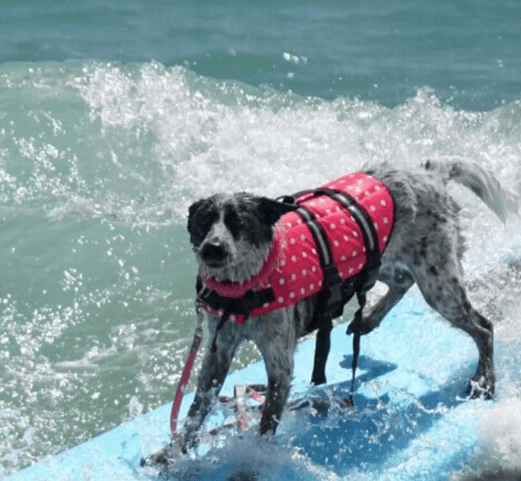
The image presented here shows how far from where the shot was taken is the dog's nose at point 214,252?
148 inches

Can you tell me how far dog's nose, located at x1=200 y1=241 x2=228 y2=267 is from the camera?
3.76 meters

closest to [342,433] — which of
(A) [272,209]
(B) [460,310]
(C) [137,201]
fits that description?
(B) [460,310]

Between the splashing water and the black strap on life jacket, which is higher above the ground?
the black strap on life jacket

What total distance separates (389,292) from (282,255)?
1372 millimetres

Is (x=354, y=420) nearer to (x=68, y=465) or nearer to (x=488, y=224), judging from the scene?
(x=68, y=465)

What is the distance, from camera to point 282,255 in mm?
4176

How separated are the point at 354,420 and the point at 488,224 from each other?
299cm

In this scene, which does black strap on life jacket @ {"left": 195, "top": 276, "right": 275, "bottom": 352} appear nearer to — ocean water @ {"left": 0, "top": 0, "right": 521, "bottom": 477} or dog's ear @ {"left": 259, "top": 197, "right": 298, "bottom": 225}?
dog's ear @ {"left": 259, "top": 197, "right": 298, "bottom": 225}

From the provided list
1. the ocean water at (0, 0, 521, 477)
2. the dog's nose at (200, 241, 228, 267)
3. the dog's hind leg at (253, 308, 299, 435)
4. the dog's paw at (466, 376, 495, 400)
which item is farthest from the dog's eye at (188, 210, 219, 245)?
the dog's paw at (466, 376, 495, 400)

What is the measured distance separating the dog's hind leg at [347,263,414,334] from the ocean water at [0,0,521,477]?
62cm

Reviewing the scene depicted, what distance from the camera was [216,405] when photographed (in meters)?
4.49

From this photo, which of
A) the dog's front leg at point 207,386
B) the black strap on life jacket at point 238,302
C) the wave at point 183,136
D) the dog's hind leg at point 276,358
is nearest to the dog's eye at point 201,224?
the black strap on life jacket at point 238,302

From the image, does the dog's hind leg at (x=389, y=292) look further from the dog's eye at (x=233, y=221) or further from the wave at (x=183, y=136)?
the wave at (x=183, y=136)

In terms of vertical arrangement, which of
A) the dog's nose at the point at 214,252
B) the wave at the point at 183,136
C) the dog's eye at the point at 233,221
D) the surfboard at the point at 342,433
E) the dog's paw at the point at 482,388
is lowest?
the surfboard at the point at 342,433
